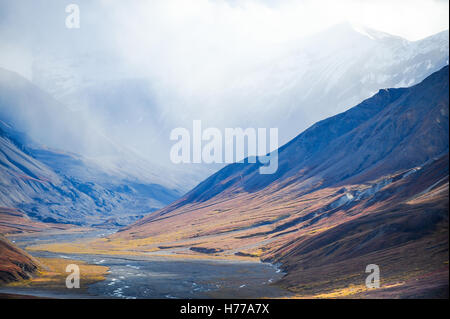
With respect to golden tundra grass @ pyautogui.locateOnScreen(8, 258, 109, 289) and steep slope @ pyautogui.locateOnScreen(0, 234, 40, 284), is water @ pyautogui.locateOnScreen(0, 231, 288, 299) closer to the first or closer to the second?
golden tundra grass @ pyautogui.locateOnScreen(8, 258, 109, 289)

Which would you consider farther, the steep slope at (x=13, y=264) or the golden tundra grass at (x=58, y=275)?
the steep slope at (x=13, y=264)

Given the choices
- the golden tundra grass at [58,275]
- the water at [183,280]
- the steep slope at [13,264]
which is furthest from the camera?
the steep slope at [13,264]

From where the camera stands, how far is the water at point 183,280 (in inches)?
4242

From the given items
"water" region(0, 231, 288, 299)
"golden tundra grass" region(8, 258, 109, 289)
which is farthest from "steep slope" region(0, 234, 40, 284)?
"water" region(0, 231, 288, 299)

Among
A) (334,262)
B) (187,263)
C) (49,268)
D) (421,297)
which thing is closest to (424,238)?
(334,262)

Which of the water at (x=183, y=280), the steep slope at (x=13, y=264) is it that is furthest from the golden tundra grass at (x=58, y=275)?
the water at (x=183, y=280)

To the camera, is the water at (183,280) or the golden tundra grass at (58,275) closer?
the water at (183,280)

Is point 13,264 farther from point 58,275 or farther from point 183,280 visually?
point 183,280

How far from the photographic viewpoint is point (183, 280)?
130875mm

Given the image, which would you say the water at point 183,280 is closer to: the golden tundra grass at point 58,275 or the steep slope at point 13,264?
the golden tundra grass at point 58,275

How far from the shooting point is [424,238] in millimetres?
113750

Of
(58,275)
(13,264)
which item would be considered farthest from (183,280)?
(13,264)

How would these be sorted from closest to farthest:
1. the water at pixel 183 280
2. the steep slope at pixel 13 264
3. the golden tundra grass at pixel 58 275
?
the water at pixel 183 280
the golden tundra grass at pixel 58 275
the steep slope at pixel 13 264
